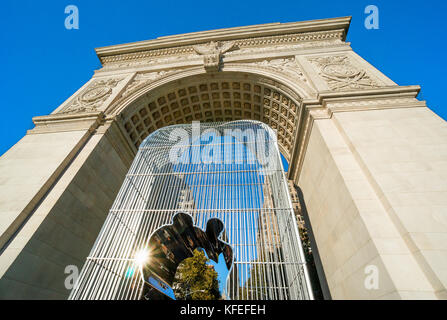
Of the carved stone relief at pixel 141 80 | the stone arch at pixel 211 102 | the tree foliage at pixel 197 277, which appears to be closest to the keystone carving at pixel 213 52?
the stone arch at pixel 211 102

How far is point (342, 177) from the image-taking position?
16.9 ft

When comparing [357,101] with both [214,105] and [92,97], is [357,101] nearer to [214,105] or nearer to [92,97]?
[214,105]

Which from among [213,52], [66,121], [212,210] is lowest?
[212,210]

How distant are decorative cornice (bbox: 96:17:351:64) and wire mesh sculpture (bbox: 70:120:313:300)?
6798 millimetres

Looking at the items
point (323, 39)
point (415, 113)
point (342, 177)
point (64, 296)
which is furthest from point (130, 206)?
point (323, 39)

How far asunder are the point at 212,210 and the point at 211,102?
7.92 metres

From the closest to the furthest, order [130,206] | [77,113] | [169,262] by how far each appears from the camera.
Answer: [169,262]
[130,206]
[77,113]

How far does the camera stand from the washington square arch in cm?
421

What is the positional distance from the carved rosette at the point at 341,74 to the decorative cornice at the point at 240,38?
2.59 metres

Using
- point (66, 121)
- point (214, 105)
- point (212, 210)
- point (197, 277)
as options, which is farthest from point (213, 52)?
point (197, 277)

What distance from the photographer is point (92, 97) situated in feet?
31.5

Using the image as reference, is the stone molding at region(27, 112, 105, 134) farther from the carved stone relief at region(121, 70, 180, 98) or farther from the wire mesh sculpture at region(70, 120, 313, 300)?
the wire mesh sculpture at region(70, 120, 313, 300)

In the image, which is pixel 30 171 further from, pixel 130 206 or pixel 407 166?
pixel 407 166
